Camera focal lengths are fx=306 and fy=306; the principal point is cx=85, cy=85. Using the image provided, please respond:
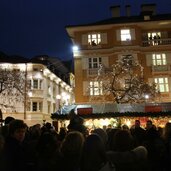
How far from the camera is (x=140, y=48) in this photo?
34219mm

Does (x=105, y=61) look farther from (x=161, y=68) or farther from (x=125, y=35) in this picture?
(x=161, y=68)

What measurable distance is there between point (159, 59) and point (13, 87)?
68.7 ft

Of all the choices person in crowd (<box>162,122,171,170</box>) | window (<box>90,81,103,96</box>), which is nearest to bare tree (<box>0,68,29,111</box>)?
window (<box>90,81,103,96</box>)

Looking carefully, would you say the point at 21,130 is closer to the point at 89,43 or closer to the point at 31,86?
the point at 89,43

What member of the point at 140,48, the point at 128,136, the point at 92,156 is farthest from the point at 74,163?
the point at 140,48

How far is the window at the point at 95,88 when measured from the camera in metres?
33.3

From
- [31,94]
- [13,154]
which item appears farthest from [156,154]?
[31,94]

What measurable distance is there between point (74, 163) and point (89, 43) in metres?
30.5

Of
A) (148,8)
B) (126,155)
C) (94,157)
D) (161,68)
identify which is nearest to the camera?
(94,157)

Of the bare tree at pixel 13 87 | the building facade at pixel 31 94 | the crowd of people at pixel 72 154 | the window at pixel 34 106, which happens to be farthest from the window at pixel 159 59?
the crowd of people at pixel 72 154

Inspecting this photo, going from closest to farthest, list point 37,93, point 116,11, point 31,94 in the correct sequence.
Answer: point 116,11, point 31,94, point 37,93

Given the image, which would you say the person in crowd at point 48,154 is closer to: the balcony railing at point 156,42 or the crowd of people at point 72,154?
the crowd of people at point 72,154

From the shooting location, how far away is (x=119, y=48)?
34188 millimetres

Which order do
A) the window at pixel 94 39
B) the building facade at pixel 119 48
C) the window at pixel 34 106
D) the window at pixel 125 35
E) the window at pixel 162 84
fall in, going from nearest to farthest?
the window at pixel 162 84, the building facade at pixel 119 48, the window at pixel 125 35, the window at pixel 94 39, the window at pixel 34 106
